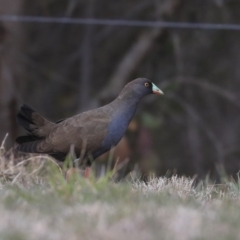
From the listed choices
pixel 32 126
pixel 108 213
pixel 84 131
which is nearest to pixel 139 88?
pixel 84 131

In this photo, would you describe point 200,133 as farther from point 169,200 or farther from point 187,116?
point 169,200

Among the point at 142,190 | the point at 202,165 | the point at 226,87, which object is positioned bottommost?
the point at 202,165

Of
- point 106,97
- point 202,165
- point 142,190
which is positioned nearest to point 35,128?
point 142,190

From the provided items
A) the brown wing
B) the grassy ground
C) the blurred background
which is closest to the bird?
the brown wing

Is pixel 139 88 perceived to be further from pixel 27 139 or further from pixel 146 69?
pixel 146 69

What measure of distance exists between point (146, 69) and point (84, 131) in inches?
390

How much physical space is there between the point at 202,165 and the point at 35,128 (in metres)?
9.55

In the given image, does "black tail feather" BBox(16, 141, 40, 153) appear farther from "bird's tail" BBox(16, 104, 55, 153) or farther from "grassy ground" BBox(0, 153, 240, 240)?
"grassy ground" BBox(0, 153, 240, 240)

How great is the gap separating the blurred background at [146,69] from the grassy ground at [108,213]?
380 inches

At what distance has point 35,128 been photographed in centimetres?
822

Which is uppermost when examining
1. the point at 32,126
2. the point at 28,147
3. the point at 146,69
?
the point at 32,126

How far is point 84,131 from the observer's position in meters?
7.71

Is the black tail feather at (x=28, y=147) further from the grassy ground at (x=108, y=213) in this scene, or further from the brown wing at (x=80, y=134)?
the grassy ground at (x=108, y=213)

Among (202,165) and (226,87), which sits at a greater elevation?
(226,87)
